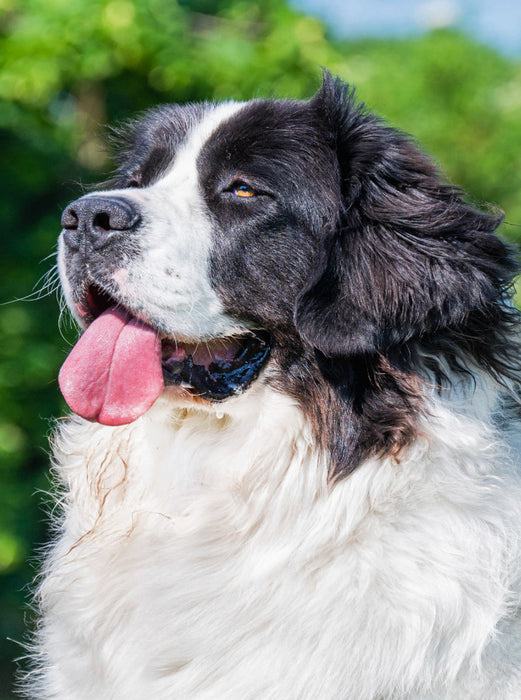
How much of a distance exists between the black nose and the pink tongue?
0.96ft

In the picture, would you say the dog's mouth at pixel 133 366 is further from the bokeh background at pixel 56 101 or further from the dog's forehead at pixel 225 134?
the bokeh background at pixel 56 101

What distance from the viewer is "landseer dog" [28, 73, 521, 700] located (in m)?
2.50

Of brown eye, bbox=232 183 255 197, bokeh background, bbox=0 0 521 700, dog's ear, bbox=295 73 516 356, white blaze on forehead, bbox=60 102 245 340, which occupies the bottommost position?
bokeh background, bbox=0 0 521 700

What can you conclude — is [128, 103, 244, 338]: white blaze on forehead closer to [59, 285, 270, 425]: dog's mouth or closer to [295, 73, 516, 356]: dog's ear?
[59, 285, 270, 425]: dog's mouth

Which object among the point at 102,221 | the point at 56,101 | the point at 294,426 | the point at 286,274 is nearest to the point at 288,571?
the point at 294,426

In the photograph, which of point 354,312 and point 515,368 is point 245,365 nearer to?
point 354,312

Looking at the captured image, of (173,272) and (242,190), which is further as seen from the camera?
(242,190)

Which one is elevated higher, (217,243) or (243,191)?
(243,191)

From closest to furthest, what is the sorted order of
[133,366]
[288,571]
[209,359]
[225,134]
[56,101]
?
[288,571]
[133,366]
[209,359]
[225,134]
[56,101]

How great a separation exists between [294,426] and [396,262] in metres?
0.60

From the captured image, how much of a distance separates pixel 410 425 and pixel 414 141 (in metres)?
1.05

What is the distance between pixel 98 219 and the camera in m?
2.66

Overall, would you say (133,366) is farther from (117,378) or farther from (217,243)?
(217,243)

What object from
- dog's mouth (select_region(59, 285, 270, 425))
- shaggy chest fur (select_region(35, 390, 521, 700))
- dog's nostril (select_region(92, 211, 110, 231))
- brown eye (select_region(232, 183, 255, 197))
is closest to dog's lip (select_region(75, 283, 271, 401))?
dog's mouth (select_region(59, 285, 270, 425))
